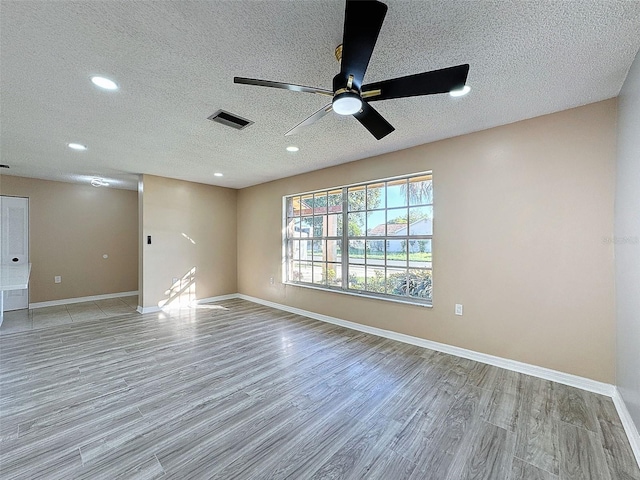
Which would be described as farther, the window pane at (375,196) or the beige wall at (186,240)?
the beige wall at (186,240)

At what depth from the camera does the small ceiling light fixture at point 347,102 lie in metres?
1.55

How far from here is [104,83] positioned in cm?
210

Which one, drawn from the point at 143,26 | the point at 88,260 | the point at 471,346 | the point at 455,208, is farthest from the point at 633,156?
the point at 88,260

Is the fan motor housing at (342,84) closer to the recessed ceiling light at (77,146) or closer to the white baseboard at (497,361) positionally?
the white baseboard at (497,361)

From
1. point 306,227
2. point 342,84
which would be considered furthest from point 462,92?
point 306,227

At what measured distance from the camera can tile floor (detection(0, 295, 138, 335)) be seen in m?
4.23

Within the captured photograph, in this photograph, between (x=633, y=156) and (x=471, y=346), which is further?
(x=471, y=346)

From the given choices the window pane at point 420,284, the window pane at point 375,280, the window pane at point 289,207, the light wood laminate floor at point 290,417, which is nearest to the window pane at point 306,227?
the window pane at point 289,207

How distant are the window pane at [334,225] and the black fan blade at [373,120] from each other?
7.85ft

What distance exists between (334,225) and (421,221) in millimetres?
1489

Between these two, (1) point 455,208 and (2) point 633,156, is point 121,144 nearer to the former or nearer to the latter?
(1) point 455,208

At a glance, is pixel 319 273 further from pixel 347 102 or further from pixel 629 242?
pixel 629 242

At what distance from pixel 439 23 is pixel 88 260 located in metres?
7.48

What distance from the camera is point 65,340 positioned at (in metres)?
3.63
